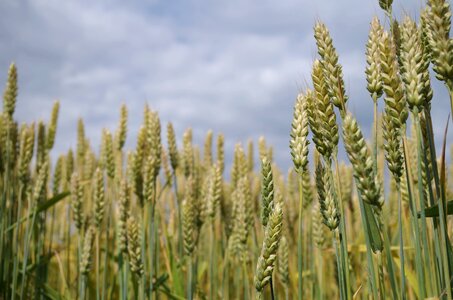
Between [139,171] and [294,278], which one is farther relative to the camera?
[294,278]

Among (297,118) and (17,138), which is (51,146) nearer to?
(17,138)

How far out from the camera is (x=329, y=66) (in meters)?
1.25

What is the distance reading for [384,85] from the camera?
1.18 m

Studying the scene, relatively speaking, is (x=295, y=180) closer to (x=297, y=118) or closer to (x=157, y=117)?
(x=157, y=117)

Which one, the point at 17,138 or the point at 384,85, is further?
the point at 17,138

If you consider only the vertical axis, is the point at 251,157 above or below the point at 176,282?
above

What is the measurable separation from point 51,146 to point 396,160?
3.19 m

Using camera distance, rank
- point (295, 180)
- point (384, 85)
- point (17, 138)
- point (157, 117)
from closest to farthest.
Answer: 1. point (384, 85)
2. point (157, 117)
3. point (17, 138)
4. point (295, 180)

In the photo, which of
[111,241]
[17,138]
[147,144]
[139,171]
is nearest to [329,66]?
[139,171]

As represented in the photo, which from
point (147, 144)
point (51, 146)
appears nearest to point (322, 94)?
point (147, 144)

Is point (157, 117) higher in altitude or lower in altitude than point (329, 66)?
higher

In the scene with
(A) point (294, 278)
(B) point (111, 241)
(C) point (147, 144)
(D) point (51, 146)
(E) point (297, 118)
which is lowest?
(A) point (294, 278)

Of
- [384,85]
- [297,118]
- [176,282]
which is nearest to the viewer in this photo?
[384,85]

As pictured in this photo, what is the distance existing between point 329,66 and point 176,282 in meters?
1.64
